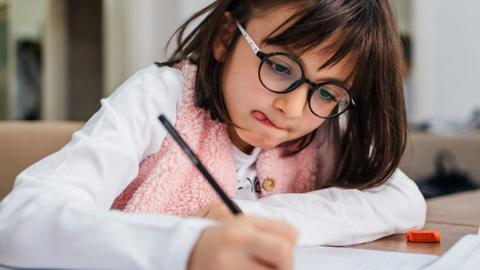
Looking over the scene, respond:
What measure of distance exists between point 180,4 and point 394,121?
1908 millimetres

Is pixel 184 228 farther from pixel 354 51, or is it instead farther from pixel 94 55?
Answer: pixel 94 55

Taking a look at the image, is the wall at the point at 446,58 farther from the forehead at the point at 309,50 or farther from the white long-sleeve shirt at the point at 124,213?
the forehead at the point at 309,50

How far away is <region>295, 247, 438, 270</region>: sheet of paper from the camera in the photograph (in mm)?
606

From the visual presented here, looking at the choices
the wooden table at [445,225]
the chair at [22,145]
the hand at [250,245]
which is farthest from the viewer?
the chair at [22,145]

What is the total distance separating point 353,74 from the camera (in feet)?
2.73

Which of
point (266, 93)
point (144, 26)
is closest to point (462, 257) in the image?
point (266, 93)

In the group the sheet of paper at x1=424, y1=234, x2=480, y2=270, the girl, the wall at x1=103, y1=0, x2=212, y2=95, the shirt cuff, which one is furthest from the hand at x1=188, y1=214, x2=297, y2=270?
the wall at x1=103, y1=0, x2=212, y2=95

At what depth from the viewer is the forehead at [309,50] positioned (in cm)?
76

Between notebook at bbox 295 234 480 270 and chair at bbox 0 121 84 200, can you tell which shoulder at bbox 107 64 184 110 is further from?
chair at bbox 0 121 84 200

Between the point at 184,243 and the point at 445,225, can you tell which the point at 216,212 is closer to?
the point at 184,243

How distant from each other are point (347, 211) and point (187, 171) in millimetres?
217

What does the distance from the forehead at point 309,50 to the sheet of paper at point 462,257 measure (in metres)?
0.25

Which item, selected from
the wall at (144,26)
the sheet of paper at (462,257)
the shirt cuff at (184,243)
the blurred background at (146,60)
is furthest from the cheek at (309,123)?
the wall at (144,26)

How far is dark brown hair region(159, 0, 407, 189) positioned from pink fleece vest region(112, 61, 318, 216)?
0.02 metres
